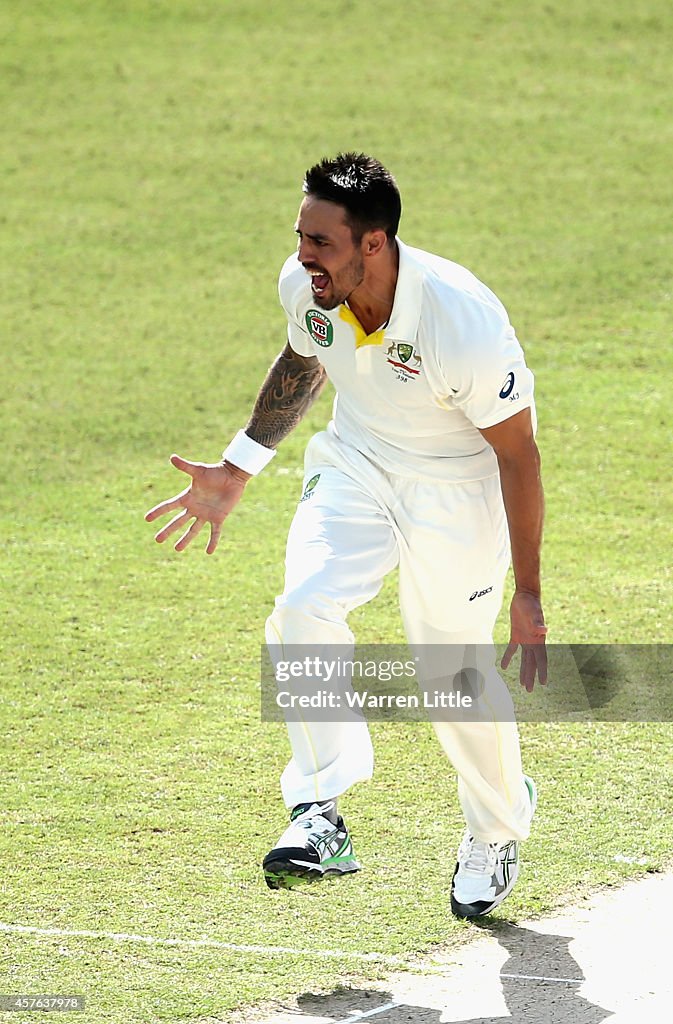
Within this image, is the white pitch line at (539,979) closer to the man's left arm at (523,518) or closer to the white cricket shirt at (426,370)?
the man's left arm at (523,518)

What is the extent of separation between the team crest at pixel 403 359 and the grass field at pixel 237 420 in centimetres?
150

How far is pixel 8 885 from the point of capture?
15.2ft

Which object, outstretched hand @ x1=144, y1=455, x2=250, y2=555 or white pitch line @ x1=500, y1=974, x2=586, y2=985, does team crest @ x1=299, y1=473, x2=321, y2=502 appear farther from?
white pitch line @ x1=500, y1=974, x2=586, y2=985

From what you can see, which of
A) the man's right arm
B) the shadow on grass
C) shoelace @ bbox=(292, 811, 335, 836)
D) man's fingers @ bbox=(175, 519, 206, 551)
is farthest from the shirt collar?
the shadow on grass

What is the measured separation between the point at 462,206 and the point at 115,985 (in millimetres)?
8904

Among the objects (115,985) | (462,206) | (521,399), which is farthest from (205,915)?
(462,206)

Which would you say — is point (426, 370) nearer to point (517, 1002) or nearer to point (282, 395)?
point (282, 395)

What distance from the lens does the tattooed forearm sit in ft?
15.8

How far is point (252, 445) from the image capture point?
15.8 ft

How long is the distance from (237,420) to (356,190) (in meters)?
5.04

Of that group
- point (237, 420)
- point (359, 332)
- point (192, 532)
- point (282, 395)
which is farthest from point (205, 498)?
point (237, 420)

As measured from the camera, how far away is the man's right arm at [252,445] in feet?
15.7

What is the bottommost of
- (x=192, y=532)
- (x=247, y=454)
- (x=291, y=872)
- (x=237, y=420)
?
(x=237, y=420)

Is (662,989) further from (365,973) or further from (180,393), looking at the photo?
(180,393)
